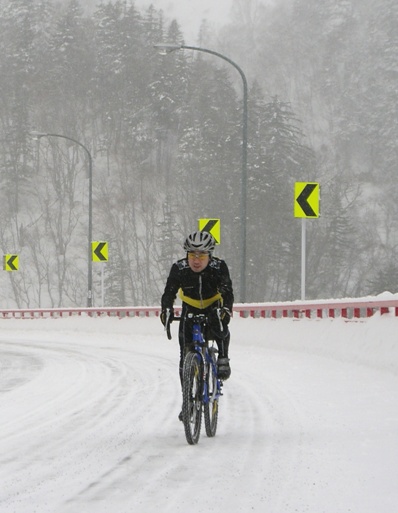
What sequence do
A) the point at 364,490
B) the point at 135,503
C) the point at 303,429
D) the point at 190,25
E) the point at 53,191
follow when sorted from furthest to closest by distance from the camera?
the point at 190,25 → the point at 53,191 → the point at 303,429 → the point at 364,490 → the point at 135,503

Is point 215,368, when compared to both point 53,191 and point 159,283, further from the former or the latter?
point 53,191

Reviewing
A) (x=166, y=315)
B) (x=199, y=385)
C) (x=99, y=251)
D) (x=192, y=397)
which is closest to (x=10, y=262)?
(x=99, y=251)

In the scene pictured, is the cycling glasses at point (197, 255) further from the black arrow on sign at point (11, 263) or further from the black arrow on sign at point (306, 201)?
the black arrow on sign at point (11, 263)

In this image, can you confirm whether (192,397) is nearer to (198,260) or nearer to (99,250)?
(198,260)

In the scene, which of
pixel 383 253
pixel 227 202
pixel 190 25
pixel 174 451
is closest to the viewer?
pixel 174 451

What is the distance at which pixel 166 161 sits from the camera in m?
101

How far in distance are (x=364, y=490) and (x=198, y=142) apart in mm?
84317

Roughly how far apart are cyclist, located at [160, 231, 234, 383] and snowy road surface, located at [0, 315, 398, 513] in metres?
1.03

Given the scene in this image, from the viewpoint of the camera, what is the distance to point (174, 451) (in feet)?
25.0

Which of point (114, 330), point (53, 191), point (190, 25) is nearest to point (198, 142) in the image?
point (53, 191)

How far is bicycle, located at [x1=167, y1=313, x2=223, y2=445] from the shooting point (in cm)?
796

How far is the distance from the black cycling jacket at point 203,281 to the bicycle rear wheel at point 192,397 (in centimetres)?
61

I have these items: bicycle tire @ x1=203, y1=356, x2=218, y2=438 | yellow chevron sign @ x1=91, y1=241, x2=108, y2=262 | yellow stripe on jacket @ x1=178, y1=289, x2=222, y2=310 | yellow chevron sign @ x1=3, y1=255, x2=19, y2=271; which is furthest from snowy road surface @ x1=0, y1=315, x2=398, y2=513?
yellow chevron sign @ x1=3, y1=255, x2=19, y2=271

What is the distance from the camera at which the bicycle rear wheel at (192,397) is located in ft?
26.0
